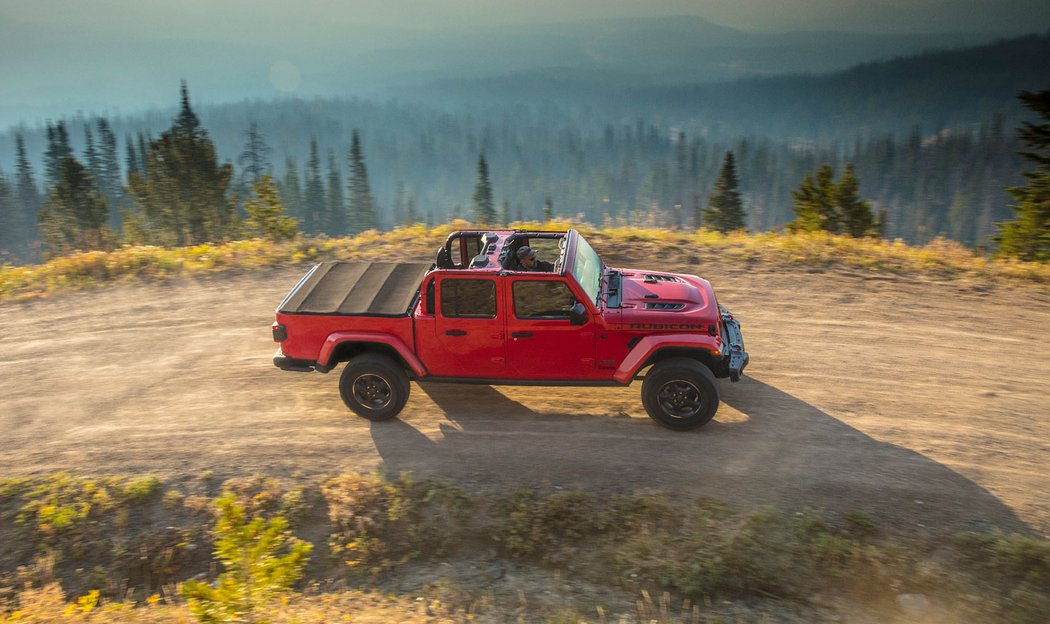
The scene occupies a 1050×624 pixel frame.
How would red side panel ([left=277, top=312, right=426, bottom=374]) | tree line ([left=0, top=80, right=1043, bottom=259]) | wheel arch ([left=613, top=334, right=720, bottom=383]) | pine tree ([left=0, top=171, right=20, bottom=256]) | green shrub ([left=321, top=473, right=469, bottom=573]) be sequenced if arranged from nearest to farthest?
green shrub ([left=321, top=473, right=469, bottom=573]) → wheel arch ([left=613, top=334, right=720, bottom=383]) → red side panel ([left=277, top=312, right=426, bottom=374]) → tree line ([left=0, top=80, right=1043, bottom=259]) → pine tree ([left=0, top=171, right=20, bottom=256])

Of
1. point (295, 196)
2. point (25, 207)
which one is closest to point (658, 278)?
point (295, 196)

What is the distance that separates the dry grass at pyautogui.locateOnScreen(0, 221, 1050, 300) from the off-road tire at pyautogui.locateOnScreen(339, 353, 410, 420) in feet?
23.2

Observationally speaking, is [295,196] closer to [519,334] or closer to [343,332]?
[343,332]

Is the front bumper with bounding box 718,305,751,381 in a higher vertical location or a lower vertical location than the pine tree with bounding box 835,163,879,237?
higher

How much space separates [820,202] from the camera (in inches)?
2228

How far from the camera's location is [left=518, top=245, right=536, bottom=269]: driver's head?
8.15 metres

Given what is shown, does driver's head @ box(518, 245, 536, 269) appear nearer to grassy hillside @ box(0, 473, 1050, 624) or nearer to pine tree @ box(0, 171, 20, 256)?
grassy hillside @ box(0, 473, 1050, 624)

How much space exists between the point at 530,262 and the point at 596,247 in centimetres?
712

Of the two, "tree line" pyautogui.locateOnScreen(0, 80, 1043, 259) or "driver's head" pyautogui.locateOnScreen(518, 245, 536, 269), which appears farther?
"tree line" pyautogui.locateOnScreen(0, 80, 1043, 259)

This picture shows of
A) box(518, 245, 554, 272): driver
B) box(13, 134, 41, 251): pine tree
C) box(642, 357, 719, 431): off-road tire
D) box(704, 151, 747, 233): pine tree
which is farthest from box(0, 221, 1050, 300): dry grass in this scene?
box(13, 134, 41, 251): pine tree

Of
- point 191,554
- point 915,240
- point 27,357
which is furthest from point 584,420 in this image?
point 915,240

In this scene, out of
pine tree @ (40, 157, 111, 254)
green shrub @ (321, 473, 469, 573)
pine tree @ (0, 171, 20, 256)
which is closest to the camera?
green shrub @ (321, 473, 469, 573)

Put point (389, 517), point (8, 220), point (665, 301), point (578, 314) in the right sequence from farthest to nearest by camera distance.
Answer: point (8, 220), point (665, 301), point (578, 314), point (389, 517)

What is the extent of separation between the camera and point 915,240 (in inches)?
6309
